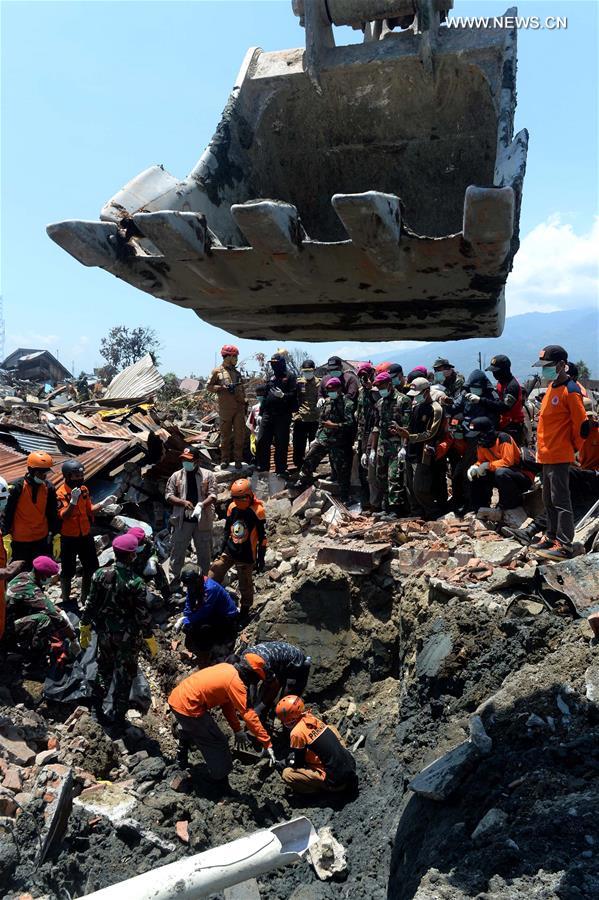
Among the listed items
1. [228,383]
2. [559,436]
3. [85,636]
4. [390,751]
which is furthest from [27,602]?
[559,436]

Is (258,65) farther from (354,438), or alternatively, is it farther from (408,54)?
(354,438)

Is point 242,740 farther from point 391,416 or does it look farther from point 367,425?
point 367,425

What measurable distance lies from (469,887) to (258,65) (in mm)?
3999

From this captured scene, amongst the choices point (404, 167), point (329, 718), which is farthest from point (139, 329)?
point (404, 167)

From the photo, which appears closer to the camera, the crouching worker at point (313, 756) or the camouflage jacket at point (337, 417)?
the crouching worker at point (313, 756)

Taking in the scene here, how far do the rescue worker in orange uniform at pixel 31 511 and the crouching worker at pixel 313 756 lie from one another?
298 cm

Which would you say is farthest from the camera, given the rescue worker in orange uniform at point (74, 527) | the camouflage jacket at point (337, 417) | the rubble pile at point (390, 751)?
the camouflage jacket at point (337, 417)

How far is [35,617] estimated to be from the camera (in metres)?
6.56

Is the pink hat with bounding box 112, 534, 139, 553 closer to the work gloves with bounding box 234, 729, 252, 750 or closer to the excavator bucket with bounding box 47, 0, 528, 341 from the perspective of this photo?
the work gloves with bounding box 234, 729, 252, 750

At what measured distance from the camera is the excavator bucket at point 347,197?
2535mm

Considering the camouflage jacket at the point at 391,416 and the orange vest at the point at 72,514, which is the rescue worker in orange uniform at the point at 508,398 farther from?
the orange vest at the point at 72,514

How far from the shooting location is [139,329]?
31.6m

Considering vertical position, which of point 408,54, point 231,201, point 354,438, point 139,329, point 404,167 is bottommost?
point 354,438

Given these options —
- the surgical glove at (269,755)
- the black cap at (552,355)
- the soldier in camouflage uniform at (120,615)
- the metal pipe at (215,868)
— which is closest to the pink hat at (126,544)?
the soldier in camouflage uniform at (120,615)
